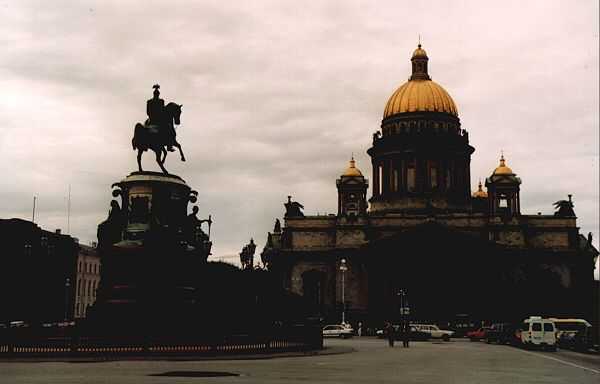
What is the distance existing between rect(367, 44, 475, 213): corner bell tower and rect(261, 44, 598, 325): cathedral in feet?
0.44

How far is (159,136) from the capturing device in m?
36.5

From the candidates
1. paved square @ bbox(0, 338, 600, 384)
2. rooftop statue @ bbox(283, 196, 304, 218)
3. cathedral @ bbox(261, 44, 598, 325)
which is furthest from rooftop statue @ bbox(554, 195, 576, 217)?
paved square @ bbox(0, 338, 600, 384)

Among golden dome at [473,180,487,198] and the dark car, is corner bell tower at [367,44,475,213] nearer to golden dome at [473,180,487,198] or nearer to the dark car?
golden dome at [473,180,487,198]

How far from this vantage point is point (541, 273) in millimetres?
98812

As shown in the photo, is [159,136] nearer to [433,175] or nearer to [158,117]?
[158,117]

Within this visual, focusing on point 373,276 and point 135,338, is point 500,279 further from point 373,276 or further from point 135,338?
point 135,338

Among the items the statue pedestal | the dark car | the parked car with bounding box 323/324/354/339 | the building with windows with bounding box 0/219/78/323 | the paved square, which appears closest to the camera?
the paved square

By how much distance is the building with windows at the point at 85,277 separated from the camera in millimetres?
107438

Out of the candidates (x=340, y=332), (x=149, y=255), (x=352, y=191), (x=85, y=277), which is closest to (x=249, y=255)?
(x=340, y=332)

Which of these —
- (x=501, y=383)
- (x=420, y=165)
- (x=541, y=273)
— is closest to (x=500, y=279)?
(x=541, y=273)

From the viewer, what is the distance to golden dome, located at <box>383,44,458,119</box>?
108 m

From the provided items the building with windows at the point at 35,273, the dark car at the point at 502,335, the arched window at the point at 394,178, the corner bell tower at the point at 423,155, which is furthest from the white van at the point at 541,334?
the arched window at the point at 394,178

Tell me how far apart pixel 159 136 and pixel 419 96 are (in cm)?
7579

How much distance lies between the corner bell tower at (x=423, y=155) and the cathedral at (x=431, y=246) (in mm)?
135
